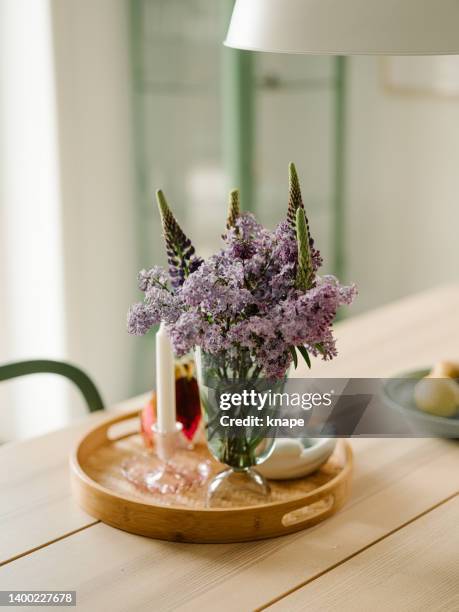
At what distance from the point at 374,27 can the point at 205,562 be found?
0.71m

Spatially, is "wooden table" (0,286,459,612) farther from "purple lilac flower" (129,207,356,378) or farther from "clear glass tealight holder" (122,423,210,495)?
"purple lilac flower" (129,207,356,378)

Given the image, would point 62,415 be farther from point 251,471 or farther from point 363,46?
point 363,46

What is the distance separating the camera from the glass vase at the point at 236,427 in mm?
1169

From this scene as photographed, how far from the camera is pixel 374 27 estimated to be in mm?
935

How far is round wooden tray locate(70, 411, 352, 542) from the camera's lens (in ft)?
3.93

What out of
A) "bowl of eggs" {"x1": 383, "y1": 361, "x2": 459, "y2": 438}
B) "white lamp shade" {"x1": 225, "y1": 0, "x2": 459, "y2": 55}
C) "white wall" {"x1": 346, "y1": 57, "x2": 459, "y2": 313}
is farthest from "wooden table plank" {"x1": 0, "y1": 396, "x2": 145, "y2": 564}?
"white wall" {"x1": 346, "y1": 57, "x2": 459, "y2": 313}

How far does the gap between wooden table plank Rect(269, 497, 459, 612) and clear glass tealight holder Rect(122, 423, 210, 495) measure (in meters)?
0.31

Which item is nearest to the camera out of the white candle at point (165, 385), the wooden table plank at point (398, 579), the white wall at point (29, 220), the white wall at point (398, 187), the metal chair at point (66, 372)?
the wooden table plank at point (398, 579)

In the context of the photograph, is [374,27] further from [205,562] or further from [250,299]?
[205,562]

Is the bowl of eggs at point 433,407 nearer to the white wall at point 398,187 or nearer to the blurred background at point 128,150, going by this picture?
the blurred background at point 128,150

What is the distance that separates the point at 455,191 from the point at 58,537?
116 inches

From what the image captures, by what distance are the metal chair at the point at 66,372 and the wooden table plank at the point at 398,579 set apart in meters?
0.74

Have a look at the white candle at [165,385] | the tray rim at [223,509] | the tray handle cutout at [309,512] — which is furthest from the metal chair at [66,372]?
the tray handle cutout at [309,512]

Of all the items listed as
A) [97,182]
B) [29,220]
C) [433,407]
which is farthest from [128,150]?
[433,407]
